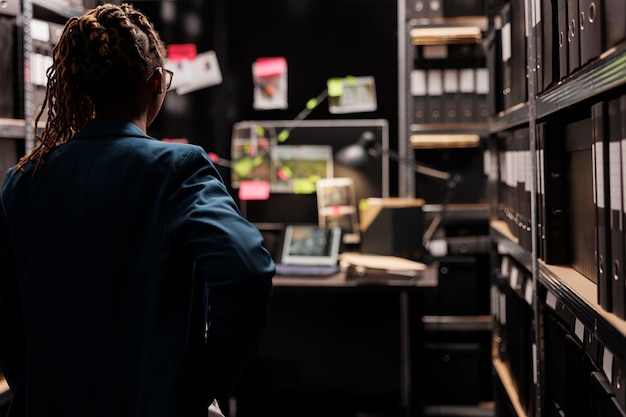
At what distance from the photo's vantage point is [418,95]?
343cm

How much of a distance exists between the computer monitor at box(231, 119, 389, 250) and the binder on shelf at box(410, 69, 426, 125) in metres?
0.18

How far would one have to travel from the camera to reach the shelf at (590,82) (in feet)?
3.43

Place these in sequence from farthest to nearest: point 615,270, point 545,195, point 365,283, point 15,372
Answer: point 365,283 → point 545,195 → point 15,372 → point 615,270

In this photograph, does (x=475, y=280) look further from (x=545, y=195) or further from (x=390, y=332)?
(x=545, y=195)

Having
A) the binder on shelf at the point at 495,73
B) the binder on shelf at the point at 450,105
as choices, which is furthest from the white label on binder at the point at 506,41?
the binder on shelf at the point at 450,105

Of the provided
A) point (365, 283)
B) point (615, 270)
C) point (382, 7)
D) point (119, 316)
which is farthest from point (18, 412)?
point (382, 7)

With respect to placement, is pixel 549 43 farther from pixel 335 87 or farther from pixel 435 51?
pixel 335 87

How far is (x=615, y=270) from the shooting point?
1166 millimetres

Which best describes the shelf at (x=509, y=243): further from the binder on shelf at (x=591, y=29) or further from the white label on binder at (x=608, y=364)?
the binder on shelf at (x=591, y=29)

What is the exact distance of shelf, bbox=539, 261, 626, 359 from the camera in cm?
109

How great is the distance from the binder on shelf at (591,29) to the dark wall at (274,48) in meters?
2.30

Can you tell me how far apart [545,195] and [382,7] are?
2.10 meters

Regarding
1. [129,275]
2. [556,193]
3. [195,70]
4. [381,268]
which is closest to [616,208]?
[556,193]

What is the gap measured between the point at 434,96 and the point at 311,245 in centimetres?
96
